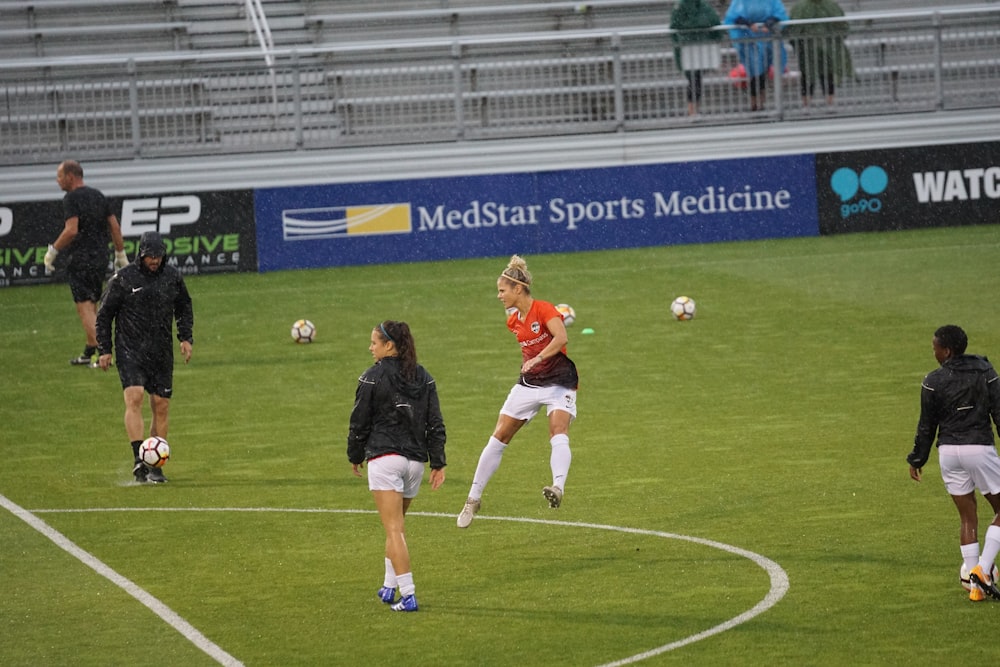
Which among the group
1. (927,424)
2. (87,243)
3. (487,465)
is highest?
(87,243)

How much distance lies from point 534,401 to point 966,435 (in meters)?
3.67

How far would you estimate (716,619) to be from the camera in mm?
9234

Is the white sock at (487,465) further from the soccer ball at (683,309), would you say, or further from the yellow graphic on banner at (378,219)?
the yellow graphic on banner at (378,219)

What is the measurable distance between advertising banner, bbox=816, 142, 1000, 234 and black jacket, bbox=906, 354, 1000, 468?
1987 cm

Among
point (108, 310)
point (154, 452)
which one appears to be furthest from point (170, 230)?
point (154, 452)

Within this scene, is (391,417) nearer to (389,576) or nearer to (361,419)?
(361,419)

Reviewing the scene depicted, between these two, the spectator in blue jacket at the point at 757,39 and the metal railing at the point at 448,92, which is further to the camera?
the spectator in blue jacket at the point at 757,39

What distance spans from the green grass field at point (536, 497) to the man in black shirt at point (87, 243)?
98cm

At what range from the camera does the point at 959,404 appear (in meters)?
9.41

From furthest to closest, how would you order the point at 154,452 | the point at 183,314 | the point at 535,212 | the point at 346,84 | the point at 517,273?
the point at 346,84, the point at 535,212, the point at 183,314, the point at 154,452, the point at 517,273

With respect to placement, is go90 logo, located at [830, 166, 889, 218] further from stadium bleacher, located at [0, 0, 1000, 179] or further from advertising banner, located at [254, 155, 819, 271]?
stadium bleacher, located at [0, 0, 1000, 179]

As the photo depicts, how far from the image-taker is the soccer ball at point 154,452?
44.5 feet

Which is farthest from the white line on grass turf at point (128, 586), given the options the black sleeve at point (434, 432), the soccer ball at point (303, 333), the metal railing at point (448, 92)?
the metal railing at point (448, 92)

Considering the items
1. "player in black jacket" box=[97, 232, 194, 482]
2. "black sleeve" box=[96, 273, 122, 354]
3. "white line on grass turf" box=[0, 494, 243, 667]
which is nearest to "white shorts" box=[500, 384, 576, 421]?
"white line on grass turf" box=[0, 494, 243, 667]
